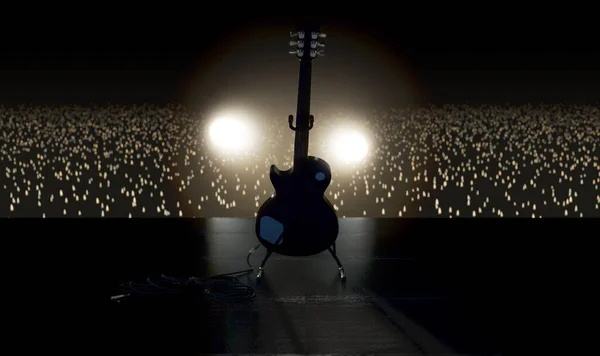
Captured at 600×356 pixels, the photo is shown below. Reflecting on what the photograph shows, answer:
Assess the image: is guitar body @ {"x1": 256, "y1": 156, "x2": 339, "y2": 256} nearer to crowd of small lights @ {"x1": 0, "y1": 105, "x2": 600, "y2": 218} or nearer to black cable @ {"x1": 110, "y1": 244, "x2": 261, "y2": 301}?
black cable @ {"x1": 110, "y1": 244, "x2": 261, "y2": 301}

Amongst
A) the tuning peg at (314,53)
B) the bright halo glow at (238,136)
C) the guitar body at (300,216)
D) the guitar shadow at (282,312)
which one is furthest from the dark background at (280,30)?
the bright halo glow at (238,136)

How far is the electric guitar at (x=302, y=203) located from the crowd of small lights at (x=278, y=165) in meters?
4.91

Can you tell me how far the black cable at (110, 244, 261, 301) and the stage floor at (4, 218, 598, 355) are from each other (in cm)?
4

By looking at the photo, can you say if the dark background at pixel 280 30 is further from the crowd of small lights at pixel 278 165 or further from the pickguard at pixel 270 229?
the pickguard at pixel 270 229

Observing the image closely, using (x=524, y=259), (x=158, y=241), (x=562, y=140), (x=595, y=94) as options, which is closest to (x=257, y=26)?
(x=158, y=241)

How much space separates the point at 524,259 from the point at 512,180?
7489 mm

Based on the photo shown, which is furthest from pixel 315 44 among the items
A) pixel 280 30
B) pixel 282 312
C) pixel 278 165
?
pixel 278 165

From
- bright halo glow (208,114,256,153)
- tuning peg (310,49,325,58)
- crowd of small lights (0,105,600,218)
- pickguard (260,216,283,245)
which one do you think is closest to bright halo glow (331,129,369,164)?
crowd of small lights (0,105,600,218)

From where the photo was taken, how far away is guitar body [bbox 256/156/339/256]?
2484 mm

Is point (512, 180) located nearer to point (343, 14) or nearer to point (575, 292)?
point (343, 14)

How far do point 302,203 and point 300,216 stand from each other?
54 mm

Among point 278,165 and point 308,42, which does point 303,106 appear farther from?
point 278,165

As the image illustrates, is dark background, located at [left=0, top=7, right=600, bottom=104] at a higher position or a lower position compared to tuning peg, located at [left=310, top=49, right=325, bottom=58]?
higher

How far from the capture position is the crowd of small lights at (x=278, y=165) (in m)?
8.23
